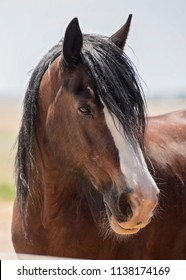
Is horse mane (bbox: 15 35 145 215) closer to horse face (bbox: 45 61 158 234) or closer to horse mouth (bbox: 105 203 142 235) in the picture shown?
horse face (bbox: 45 61 158 234)

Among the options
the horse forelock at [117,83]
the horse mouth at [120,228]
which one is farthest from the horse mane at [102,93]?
the horse mouth at [120,228]

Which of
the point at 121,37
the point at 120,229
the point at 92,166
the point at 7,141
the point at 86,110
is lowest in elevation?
the point at 7,141

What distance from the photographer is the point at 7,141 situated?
26.9 ft

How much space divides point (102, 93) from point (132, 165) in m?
0.27

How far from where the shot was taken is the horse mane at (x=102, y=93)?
2102mm

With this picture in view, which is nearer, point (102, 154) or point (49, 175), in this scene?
point (102, 154)

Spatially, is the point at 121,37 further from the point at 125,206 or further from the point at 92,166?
the point at 125,206

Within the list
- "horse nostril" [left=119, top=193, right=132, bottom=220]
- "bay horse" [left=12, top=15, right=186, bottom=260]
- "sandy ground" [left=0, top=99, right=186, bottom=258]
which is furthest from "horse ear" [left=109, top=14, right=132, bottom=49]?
"horse nostril" [left=119, top=193, right=132, bottom=220]

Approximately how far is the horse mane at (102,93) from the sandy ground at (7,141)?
14cm

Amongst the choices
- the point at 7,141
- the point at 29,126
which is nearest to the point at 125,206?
the point at 29,126

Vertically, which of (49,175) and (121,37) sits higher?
(121,37)

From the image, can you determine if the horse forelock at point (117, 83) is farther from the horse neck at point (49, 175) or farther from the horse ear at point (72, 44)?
the horse neck at point (49, 175)

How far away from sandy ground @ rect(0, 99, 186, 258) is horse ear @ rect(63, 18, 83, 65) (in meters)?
0.36
